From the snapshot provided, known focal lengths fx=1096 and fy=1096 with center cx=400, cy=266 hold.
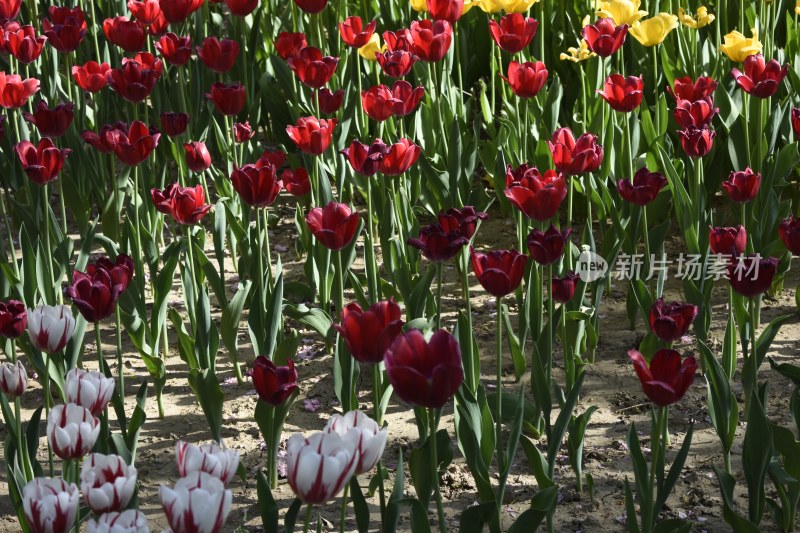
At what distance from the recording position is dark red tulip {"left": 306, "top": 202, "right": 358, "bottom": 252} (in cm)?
220

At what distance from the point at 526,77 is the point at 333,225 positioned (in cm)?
102

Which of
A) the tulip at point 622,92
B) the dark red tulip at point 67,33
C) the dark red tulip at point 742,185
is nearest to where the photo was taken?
the dark red tulip at point 742,185

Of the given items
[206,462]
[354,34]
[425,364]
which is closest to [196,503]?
[206,462]

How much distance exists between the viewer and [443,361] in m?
1.52

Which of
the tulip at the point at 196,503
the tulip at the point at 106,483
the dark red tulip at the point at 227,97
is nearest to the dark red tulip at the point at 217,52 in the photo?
the dark red tulip at the point at 227,97

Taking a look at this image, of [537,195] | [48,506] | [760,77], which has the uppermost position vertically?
[760,77]

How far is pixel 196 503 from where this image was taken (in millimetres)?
1426

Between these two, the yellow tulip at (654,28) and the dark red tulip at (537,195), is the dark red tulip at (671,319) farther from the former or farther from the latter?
the yellow tulip at (654,28)

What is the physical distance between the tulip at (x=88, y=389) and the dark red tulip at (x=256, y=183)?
2.42 ft

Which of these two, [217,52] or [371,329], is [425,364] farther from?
[217,52]

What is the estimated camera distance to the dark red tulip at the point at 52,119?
116 inches

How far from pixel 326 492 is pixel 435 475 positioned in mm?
429

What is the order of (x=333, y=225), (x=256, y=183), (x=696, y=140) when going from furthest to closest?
(x=696, y=140) → (x=256, y=183) → (x=333, y=225)

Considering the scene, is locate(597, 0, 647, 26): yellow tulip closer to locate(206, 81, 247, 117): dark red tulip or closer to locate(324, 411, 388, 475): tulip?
locate(206, 81, 247, 117): dark red tulip
